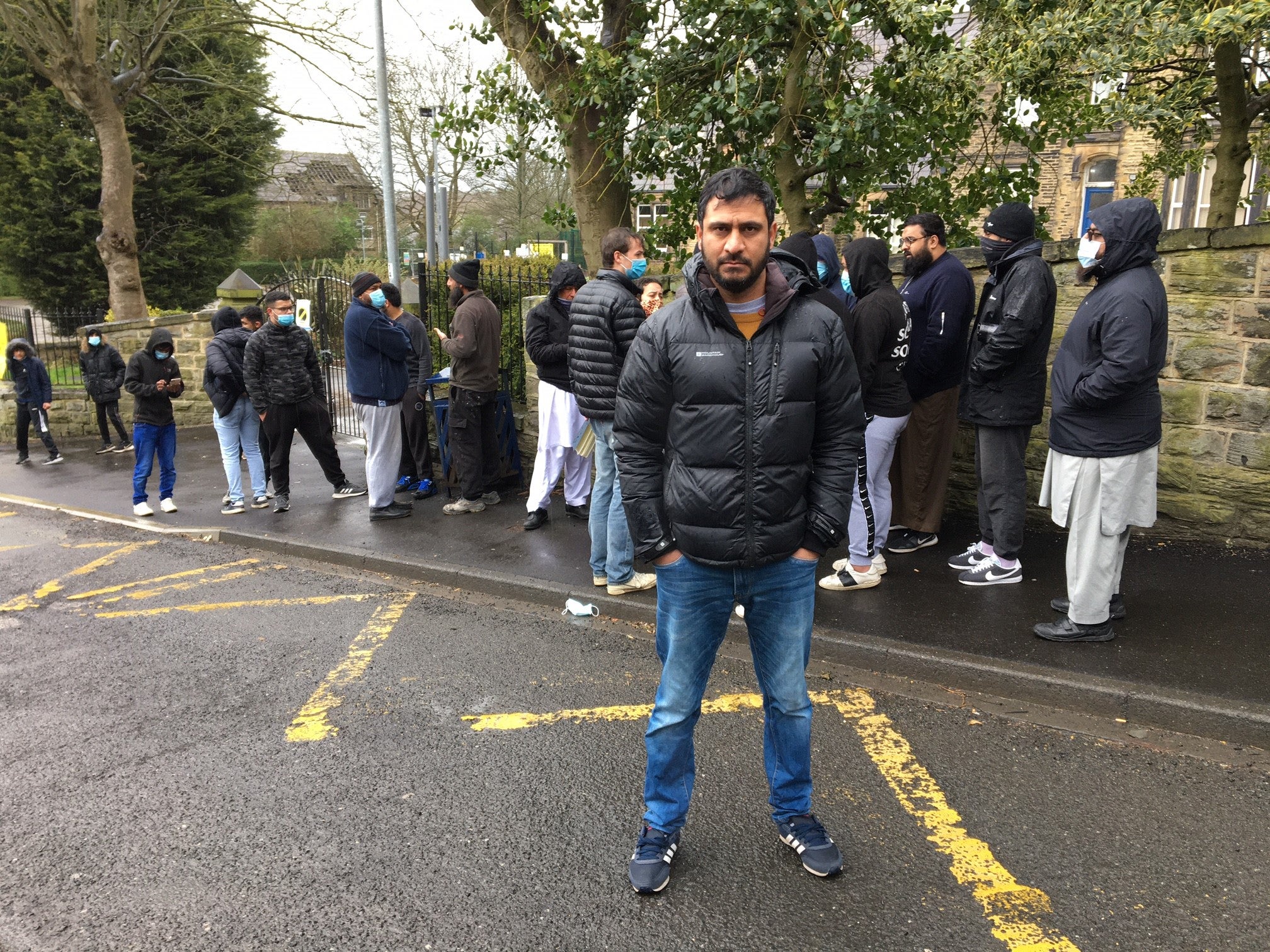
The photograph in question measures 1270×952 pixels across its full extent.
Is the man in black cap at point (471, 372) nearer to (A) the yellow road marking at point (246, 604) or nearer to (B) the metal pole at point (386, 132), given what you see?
(A) the yellow road marking at point (246, 604)

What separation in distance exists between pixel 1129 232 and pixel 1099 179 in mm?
24745

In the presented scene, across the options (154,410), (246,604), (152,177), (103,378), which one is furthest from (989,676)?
(152,177)

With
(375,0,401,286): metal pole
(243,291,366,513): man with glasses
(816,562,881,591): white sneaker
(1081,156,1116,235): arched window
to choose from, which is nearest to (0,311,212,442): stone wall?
(375,0,401,286): metal pole

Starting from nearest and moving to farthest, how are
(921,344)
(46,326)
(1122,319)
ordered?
(1122,319) < (921,344) < (46,326)

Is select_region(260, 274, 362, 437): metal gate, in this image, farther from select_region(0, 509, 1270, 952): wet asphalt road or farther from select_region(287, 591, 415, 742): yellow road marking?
select_region(0, 509, 1270, 952): wet asphalt road

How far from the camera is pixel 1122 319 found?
419cm

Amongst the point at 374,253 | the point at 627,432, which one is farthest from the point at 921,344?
the point at 374,253

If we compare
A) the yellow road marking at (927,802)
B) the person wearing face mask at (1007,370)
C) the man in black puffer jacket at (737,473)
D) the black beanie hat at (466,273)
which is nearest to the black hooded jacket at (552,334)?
the black beanie hat at (466,273)

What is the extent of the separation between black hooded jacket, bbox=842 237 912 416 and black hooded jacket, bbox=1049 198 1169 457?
1043mm

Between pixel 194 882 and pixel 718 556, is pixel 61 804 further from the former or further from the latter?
pixel 718 556

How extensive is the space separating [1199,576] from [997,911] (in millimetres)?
3527

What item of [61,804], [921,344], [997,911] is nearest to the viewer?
[997,911]

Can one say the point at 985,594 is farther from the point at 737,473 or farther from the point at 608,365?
the point at 737,473

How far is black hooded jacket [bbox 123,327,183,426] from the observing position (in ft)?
27.4
